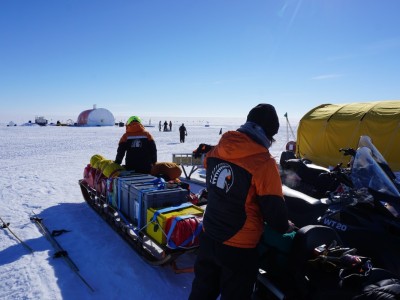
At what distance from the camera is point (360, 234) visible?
10.4ft

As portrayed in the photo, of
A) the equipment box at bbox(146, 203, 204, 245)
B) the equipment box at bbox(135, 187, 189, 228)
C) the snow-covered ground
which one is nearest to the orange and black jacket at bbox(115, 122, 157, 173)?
the snow-covered ground

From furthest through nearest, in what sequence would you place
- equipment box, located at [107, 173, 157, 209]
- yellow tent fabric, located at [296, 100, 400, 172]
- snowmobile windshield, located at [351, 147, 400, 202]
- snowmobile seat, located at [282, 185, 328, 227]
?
yellow tent fabric, located at [296, 100, 400, 172] < equipment box, located at [107, 173, 157, 209] < snowmobile seat, located at [282, 185, 328, 227] < snowmobile windshield, located at [351, 147, 400, 202]

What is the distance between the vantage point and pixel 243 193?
2.10m

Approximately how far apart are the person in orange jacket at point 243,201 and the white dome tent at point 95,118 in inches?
2070

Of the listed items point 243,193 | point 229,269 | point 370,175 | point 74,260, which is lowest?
point 74,260

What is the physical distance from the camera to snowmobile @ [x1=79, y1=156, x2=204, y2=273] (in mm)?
3418

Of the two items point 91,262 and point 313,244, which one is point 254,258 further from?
point 91,262

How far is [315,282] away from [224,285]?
628 millimetres

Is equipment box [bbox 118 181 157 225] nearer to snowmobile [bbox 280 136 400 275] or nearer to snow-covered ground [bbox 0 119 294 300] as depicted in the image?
snow-covered ground [bbox 0 119 294 300]

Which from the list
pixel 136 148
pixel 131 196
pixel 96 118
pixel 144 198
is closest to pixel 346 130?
pixel 136 148

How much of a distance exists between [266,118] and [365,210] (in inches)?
72.8

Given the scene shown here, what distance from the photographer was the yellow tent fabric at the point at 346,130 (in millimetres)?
9742

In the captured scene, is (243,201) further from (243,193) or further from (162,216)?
(162,216)

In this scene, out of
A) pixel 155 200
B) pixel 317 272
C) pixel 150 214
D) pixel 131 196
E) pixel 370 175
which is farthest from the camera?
pixel 131 196
